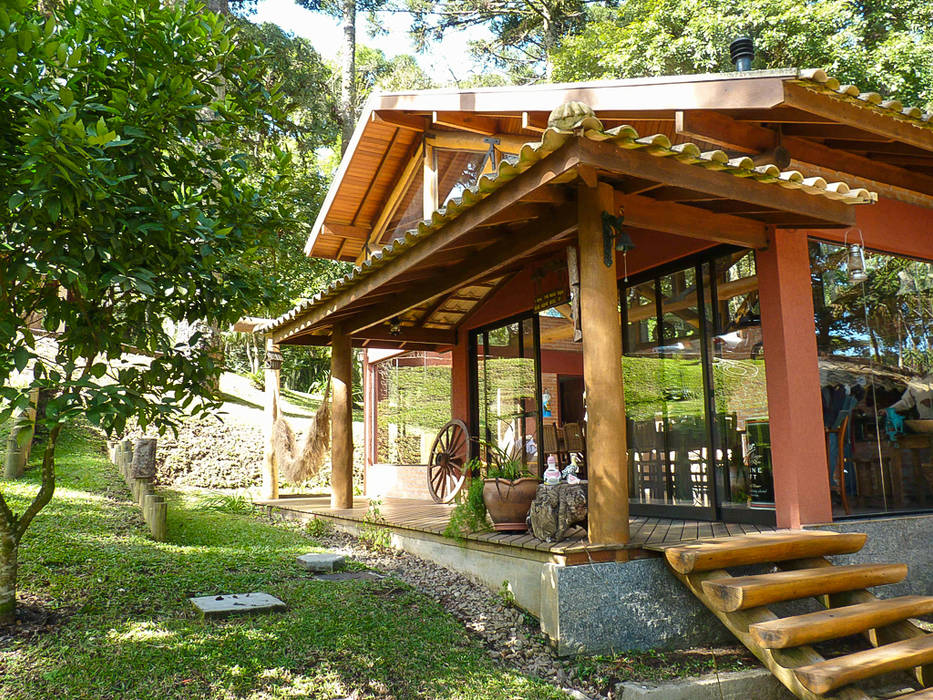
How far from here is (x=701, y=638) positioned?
4395 mm

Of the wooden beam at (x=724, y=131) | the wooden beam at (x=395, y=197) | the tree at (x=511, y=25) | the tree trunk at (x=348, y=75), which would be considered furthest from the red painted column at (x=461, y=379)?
the tree at (x=511, y=25)

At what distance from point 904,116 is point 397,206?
6085 millimetres

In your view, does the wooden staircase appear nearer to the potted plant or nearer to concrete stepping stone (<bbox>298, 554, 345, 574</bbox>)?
the potted plant

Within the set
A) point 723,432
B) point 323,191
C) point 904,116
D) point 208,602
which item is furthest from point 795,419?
point 323,191

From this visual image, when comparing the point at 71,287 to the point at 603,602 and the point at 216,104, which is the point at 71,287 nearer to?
the point at 216,104

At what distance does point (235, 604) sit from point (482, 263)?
3114mm

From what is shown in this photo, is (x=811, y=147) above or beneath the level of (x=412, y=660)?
above

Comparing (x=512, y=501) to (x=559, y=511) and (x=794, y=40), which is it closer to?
(x=559, y=511)

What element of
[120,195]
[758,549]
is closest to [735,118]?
[758,549]

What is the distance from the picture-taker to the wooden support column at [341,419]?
8328 millimetres

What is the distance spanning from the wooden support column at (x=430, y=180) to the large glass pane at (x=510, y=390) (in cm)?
164

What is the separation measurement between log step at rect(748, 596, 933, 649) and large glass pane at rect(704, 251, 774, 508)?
4.45ft

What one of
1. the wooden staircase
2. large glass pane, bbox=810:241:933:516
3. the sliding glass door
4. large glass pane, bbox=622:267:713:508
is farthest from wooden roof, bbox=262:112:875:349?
the wooden staircase

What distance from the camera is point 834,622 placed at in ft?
12.2
